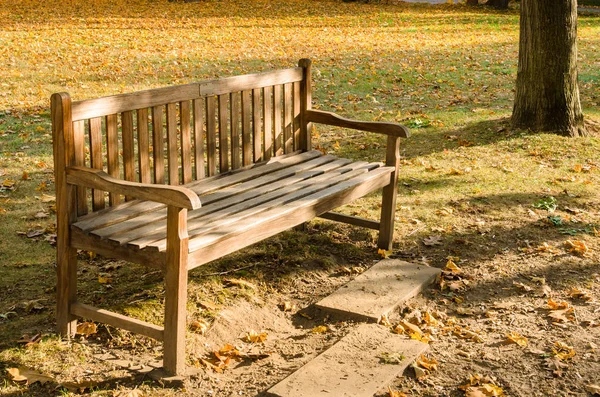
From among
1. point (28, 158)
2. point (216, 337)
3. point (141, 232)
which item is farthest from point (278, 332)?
point (28, 158)

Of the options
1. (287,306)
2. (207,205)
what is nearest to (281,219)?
(207,205)

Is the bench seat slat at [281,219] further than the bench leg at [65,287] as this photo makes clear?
No

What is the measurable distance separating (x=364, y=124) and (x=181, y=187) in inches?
82.2

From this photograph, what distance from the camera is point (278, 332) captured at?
4398 mm

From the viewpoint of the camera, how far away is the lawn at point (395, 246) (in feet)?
13.0

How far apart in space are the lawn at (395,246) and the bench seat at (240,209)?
53cm

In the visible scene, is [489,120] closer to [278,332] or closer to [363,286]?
[363,286]

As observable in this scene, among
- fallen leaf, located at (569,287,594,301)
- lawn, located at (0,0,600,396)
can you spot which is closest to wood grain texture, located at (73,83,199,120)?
lawn, located at (0,0,600,396)

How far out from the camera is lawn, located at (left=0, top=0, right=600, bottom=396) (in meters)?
3.97

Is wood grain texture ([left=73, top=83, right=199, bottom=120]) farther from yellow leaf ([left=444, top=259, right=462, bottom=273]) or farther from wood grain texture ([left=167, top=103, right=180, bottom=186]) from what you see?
yellow leaf ([left=444, top=259, right=462, bottom=273])

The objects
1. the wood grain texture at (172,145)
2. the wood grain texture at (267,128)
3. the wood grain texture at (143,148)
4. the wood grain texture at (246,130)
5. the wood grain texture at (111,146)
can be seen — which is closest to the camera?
the wood grain texture at (111,146)

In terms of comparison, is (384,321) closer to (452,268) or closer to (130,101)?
(452,268)

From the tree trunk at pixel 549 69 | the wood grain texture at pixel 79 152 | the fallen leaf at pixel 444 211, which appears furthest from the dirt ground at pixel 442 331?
the tree trunk at pixel 549 69

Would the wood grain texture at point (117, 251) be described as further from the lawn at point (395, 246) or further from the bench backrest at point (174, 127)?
the lawn at point (395, 246)
